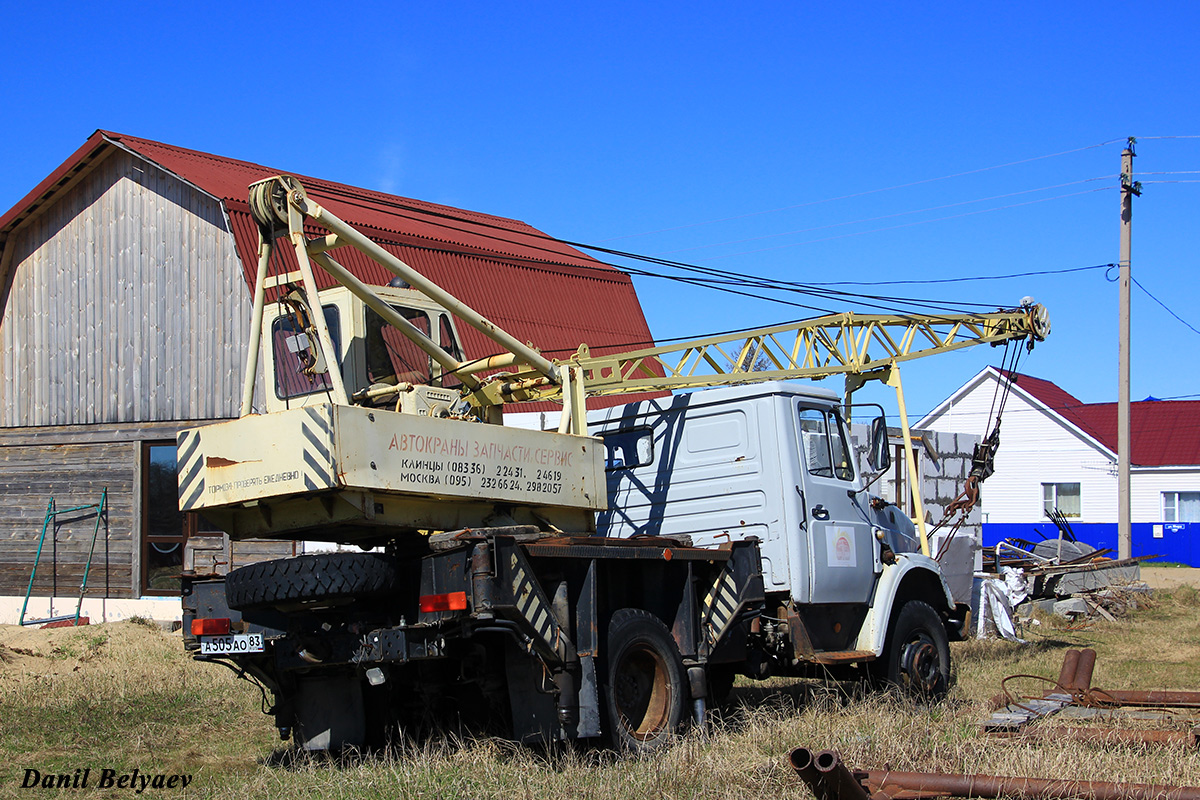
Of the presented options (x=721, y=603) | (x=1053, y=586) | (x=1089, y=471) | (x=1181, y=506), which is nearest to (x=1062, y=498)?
(x=1089, y=471)

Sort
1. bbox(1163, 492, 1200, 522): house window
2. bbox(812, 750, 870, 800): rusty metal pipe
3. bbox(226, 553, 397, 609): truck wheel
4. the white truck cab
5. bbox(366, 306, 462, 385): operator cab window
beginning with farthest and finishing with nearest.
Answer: bbox(1163, 492, 1200, 522): house window → the white truck cab → bbox(366, 306, 462, 385): operator cab window → bbox(226, 553, 397, 609): truck wheel → bbox(812, 750, 870, 800): rusty metal pipe

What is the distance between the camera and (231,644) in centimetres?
770

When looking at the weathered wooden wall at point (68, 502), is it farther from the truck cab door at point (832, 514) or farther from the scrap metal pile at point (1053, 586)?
the scrap metal pile at point (1053, 586)

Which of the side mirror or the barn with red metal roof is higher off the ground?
the barn with red metal roof

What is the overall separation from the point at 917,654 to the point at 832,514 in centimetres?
165

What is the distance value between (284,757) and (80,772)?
4.41 feet

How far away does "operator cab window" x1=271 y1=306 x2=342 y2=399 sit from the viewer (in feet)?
27.9

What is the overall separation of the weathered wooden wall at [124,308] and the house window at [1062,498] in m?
33.9

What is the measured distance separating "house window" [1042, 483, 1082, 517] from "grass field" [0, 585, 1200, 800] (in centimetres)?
3058

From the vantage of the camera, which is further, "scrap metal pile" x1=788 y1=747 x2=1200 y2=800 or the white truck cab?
the white truck cab

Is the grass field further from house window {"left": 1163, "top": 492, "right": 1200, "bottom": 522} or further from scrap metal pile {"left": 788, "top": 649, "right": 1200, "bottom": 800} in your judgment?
house window {"left": 1163, "top": 492, "right": 1200, "bottom": 522}

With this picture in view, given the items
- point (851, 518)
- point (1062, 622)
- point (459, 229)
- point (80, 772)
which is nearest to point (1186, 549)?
point (1062, 622)

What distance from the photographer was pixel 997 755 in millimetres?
6848

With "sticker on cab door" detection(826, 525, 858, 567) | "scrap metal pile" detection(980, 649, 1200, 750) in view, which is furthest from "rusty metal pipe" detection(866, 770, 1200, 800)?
"sticker on cab door" detection(826, 525, 858, 567)
